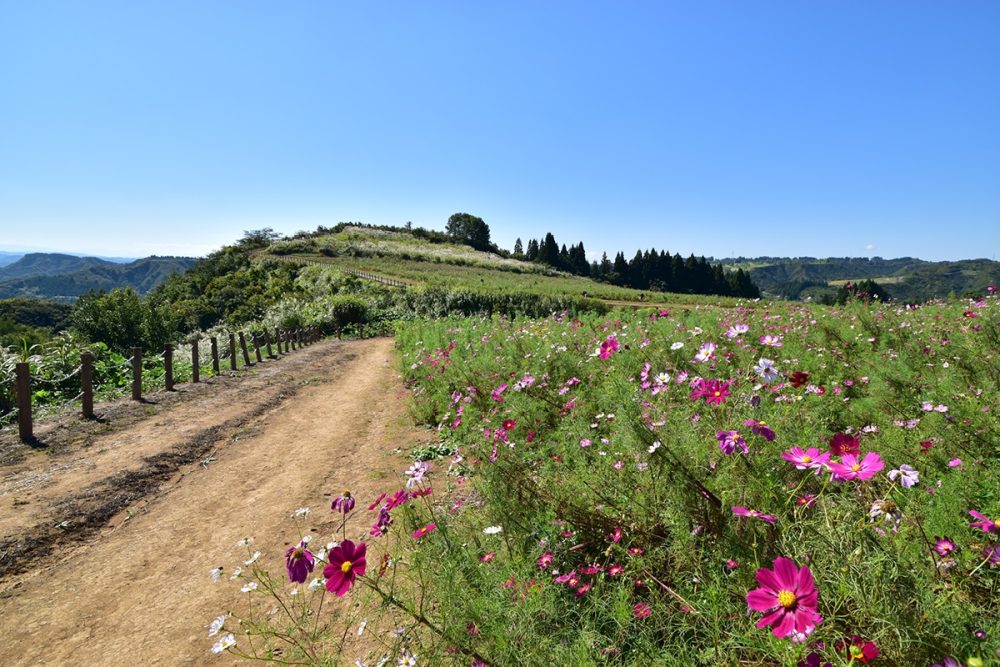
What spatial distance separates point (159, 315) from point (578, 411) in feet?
126

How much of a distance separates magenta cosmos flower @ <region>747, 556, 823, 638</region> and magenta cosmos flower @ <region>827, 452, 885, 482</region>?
34cm

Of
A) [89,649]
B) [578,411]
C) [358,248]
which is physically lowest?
[89,649]

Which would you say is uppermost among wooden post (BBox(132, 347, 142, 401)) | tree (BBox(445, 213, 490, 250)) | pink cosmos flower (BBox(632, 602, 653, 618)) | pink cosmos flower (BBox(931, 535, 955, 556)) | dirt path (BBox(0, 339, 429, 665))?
tree (BBox(445, 213, 490, 250))

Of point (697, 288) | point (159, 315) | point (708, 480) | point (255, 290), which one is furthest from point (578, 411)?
point (697, 288)

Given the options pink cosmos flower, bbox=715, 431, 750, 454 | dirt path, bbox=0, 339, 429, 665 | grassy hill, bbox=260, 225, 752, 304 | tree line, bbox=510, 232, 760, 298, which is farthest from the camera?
tree line, bbox=510, 232, 760, 298

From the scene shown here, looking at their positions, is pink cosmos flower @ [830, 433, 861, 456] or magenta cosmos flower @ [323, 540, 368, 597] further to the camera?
pink cosmos flower @ [830, 433, 861, 456]

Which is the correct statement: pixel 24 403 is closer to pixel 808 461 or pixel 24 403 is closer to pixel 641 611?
pixel 641 611

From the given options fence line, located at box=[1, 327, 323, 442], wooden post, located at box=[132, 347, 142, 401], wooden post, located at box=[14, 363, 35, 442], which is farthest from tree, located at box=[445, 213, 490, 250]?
wooden post, located at box=[14, 363, 35, 442]

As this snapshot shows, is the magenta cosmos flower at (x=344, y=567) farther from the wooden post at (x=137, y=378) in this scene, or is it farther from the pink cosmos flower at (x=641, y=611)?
the wooden post at (x=137, y=378)

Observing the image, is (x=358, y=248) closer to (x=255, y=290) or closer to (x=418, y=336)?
(x=255, y=290)

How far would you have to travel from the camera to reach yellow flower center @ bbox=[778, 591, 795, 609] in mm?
1238

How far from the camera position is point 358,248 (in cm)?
7138

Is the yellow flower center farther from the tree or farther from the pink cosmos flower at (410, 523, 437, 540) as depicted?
the tree

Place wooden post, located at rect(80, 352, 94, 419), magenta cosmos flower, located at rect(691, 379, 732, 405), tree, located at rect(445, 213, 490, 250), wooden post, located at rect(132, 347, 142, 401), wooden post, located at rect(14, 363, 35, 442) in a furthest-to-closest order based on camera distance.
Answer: tree, located at rect(445, 213, 490, 250) → wooden post, located at rect(132, 347, 142, 401) → wooden post, located at rect(80, 352, 94, 419) → wooden post, located at rect(14, 363, 35, 442) → magenta cosmos flower, located at rect(691, 379, 732, 405)
